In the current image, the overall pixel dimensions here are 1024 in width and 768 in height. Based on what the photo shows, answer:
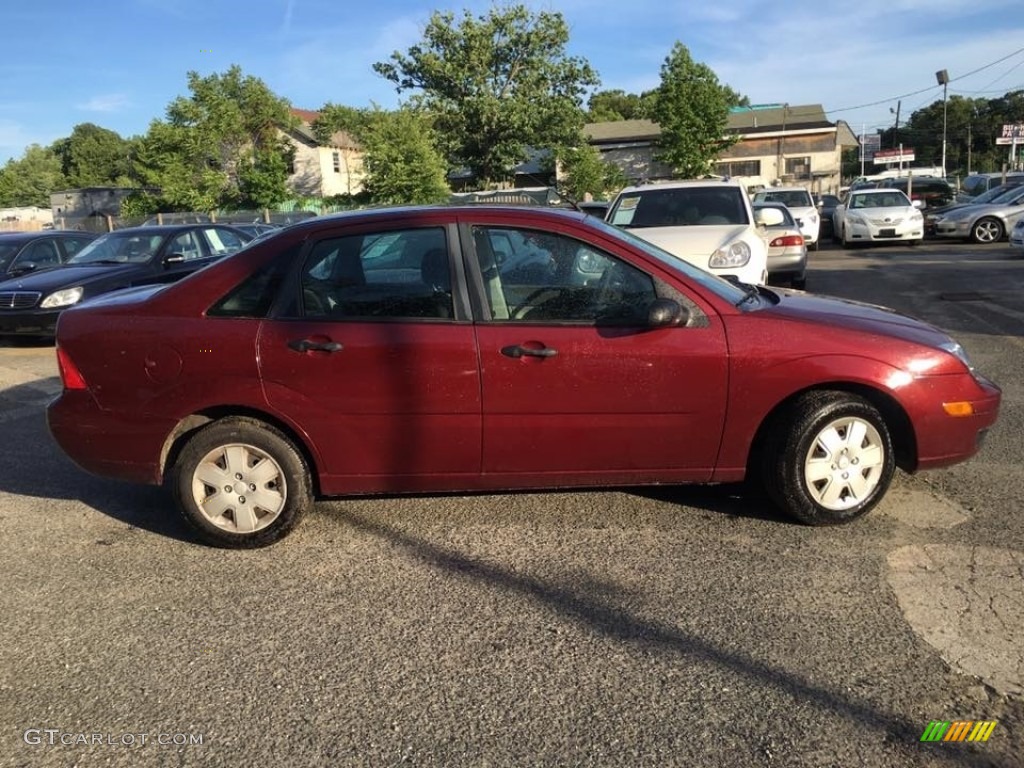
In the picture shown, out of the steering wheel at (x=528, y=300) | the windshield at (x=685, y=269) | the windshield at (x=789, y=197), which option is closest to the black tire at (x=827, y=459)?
the windshield at (x=685, y=269)

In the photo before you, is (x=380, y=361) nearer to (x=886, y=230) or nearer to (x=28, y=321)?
(x=28, y=321)

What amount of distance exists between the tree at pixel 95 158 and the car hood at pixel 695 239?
262 feet

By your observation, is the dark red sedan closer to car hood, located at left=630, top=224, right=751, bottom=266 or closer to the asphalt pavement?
the asphalt pavement

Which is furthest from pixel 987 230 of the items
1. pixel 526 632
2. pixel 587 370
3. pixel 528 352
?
pixel 526 632

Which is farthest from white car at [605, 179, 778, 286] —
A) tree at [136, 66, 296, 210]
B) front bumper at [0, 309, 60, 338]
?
tree at [136, 66, 296, 210]

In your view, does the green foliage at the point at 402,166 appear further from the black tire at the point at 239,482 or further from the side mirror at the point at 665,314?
the side mirror at the point at 665,314

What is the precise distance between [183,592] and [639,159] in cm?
4731

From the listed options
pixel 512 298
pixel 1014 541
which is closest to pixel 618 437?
pixel 512 298

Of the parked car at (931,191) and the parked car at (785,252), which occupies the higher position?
the parked car at (931,191)

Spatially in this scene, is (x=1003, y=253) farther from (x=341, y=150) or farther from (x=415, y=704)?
(x=341, y=150)

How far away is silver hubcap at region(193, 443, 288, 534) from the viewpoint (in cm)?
397

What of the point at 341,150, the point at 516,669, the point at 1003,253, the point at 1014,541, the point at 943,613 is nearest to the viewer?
the point at 516,669

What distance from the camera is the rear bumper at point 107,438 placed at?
4.02 metres

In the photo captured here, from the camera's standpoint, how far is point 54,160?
8019 cm
